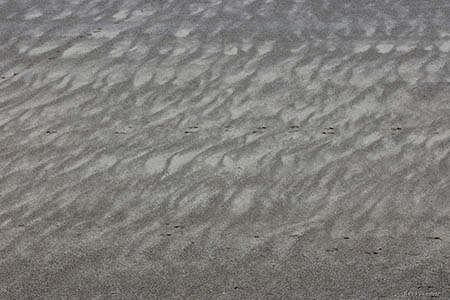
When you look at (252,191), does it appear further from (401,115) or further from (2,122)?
(2,122)

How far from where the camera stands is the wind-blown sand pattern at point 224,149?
4992 millimetres

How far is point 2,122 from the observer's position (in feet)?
22.4

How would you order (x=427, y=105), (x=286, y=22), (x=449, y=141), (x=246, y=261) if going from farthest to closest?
1. (x=286, y=22)
2. (x=427, y=105)
3. (x=449, y=141)
4. (x=246, y=261)

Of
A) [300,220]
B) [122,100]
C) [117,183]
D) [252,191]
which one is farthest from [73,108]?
[300,220]

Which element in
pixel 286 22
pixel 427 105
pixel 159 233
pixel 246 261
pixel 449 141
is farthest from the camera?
pixel 286 22

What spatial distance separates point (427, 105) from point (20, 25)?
11.5 ft

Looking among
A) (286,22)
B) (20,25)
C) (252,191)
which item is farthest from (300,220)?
(20,25)

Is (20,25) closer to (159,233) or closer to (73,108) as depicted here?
(73,108)

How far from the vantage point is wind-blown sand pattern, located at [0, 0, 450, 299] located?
499 centimetres

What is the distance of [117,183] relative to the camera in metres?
5.95

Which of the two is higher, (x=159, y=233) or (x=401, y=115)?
(x=159, y=233)

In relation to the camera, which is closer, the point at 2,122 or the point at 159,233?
the point at 159,233

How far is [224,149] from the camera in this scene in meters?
6.34

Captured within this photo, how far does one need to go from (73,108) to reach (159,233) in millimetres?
1897
